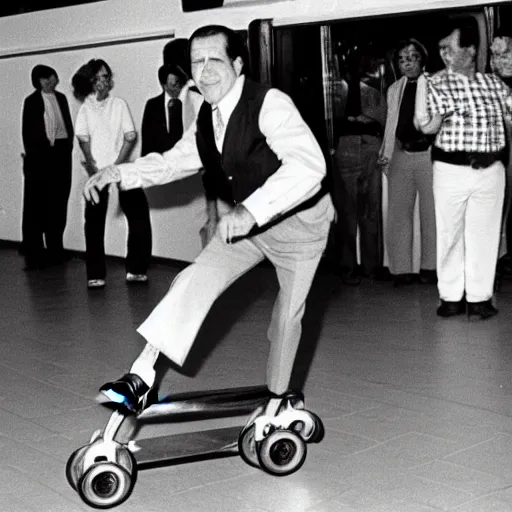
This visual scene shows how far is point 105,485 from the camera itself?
405 centimetres

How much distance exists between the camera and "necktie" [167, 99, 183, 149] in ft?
30.5

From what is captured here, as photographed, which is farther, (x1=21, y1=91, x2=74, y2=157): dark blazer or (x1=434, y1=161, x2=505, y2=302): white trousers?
(x1=21, y1=91, x2=74, y2=157): dark blazer

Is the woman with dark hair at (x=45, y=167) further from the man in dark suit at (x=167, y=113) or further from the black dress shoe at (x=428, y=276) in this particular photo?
the black dress shoe at (x=428, y=276)

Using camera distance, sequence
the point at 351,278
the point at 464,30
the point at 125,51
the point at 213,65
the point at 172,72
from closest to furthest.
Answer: the point at 213,65 < the point at 464,30 < the point at 351,278 < the point at 172,72 < the point at 125,51

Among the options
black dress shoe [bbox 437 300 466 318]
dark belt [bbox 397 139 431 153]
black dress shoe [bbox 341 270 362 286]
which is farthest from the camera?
black dress shoe [bbox 341 270 362 286]

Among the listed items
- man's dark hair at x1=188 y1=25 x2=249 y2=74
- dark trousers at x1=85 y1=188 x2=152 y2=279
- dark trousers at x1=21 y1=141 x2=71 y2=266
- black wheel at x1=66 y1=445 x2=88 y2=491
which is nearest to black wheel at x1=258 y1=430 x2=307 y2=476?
black wheel at x1=66 y1=445 x2=88 y2=491

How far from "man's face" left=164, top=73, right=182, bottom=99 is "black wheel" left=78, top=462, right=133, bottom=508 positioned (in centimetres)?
557

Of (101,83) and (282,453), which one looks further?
(101,83)

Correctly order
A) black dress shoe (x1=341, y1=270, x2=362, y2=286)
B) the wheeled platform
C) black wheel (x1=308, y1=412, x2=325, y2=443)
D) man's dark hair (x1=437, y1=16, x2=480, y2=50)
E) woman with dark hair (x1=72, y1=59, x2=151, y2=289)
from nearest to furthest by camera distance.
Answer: the wheeled platform < black wheel (x1=308, y1=412, x2=325, y2=443) < man's dark hair (x1=437, y1=16, x2=480, y2=50) < black dress shoe (x1=341, y1=270, x2=362, y2=286) < woman with dark hair (x1=72, y1=59, x2=151, y2=289)

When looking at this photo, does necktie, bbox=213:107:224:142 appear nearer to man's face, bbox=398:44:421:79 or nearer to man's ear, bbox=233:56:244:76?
man's ear, bbox=233:56:244:76

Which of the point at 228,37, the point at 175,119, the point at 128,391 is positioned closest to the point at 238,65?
the point at 228,37

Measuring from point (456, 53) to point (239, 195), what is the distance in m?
3.16

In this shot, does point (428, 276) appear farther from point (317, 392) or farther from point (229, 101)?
point (229, 101)

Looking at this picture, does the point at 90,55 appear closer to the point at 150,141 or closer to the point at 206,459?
the point at 150,141
